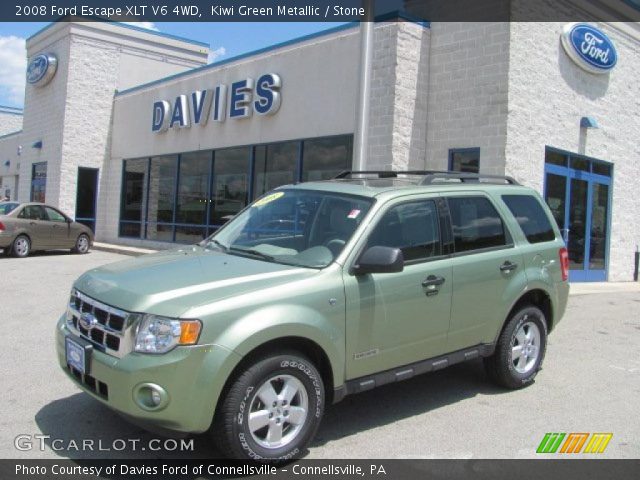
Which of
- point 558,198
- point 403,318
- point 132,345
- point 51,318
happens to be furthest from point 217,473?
point 558,198

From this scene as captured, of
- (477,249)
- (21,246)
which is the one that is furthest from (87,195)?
(477,249)

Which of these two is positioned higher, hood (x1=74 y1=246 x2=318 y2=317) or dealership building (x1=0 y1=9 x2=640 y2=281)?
dealership building (x1=0 y1=9 x2=640 y2=281)

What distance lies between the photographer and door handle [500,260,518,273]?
544 cm

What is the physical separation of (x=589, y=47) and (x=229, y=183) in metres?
9.61

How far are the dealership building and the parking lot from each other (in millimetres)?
3242

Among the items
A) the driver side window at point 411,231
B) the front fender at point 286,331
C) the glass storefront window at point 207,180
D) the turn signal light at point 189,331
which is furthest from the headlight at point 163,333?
the glass storefront window at point 207,180

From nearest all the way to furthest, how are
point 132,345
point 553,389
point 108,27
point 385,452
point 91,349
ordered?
point 132,345 < point 91,349 < point 385,452 < point 553,389 < point 108,27

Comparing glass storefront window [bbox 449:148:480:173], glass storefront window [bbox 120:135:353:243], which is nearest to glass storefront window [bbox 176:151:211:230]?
glass storefront window [bbox 120:135:353:243]

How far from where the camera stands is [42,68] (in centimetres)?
2331

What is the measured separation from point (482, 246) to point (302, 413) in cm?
232

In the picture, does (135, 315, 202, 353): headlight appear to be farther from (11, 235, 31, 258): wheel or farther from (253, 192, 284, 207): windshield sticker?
(11, 235, 31, 258): wheel

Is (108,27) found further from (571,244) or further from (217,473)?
(217,473)

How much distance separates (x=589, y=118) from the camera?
1366cm

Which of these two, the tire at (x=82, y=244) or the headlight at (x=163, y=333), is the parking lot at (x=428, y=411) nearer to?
the headlight at (x=163, y=333)
